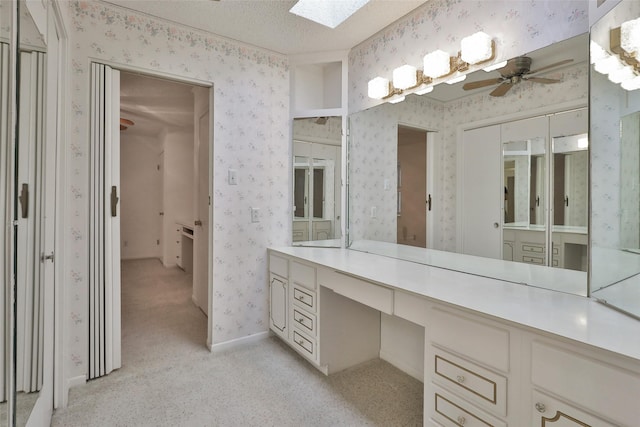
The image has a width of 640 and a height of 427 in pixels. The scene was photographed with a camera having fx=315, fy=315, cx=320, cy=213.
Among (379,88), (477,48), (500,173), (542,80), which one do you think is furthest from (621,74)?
(379,88)

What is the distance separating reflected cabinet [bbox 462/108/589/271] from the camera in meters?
1.32

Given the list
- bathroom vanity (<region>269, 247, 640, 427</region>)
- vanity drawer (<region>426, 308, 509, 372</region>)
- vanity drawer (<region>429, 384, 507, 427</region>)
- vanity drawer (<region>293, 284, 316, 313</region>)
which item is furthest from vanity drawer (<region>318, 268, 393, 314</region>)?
vanity drawer (<region>429, 384, 507, 427</region>)

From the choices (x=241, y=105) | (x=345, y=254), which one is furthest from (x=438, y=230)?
(x=241, y=105)

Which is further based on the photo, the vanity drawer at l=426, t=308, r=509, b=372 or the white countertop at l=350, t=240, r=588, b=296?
the white countertop at l=350, t=240, r=588, b=296

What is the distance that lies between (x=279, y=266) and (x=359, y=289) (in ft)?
3.00

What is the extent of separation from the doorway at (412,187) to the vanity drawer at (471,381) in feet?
2.73

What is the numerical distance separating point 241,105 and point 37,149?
1.45 m

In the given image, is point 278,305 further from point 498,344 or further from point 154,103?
point 154,103

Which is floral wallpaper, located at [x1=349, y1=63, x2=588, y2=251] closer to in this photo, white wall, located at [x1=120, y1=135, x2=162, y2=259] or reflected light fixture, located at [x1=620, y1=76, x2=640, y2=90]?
reflected light fixture, located at [x1=620, y1=76, x2=640, y2=90]

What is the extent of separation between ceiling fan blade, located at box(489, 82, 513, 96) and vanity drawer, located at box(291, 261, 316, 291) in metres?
1.41

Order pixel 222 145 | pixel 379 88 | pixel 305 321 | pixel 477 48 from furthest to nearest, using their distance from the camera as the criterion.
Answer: pixel 222 145
pixel 379 88
pixel 305 321
pixel 477 48

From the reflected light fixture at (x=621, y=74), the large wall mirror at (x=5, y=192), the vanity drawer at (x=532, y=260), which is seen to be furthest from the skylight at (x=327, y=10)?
the vanity drawer at (x=532, y=260)

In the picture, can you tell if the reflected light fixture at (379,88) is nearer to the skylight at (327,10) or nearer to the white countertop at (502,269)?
the skylight at (327,10)

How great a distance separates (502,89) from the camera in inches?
60.7
